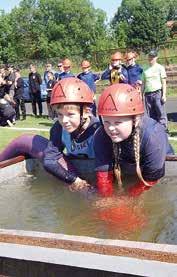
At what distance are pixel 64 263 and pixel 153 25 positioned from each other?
89.9m

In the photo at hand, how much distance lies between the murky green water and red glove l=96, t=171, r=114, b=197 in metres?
0.12

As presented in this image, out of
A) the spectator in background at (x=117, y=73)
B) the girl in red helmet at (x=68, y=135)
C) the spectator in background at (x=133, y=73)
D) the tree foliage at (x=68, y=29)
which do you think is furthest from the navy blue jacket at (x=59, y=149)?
the tree foliage at (x=68, y=29)

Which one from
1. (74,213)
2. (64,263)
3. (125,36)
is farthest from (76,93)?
(125,36)

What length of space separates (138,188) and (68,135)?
2.61 ft

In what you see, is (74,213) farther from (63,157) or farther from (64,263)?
(64,263)

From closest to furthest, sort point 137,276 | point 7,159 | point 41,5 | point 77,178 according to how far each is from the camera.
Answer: point 137,276 → point 77,178 → point 7,159 → point 41,5

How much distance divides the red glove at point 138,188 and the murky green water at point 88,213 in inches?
2.2

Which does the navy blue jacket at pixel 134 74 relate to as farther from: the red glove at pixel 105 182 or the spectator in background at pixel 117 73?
the red glove at pixel 105 182

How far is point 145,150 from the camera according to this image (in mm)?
4328

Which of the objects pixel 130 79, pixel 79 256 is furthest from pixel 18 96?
pixel 79 256

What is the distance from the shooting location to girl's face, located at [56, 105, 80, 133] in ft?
14.9

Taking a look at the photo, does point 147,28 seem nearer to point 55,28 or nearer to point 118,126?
point 55,28

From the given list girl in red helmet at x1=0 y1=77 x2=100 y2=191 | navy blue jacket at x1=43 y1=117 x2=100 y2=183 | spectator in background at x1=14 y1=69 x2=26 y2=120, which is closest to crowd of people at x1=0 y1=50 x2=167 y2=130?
spectator in background at x1=14 y1=69 x2=26 y2=120

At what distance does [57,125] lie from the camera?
5.11 meters
